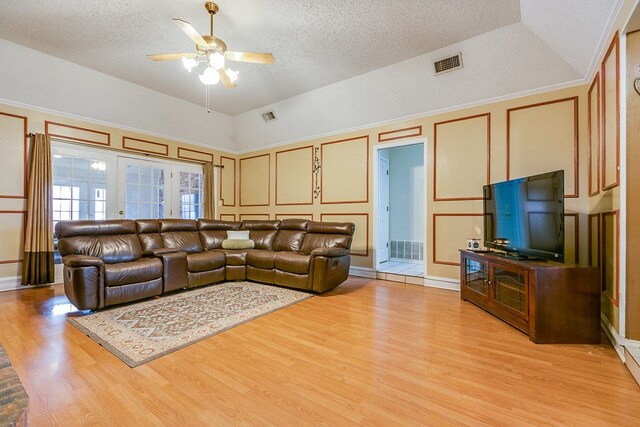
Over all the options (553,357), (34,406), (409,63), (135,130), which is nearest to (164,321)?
(34,406)

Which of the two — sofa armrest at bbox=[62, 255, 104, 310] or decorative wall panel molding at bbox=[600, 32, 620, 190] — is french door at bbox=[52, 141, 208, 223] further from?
decorative wall panel molding at bbox=[600, 32, 620, 190]

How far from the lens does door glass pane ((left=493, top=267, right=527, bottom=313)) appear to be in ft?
8.24

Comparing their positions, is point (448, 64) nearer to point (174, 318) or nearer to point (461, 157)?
point (461, 157)

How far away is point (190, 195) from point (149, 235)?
77.0 inches

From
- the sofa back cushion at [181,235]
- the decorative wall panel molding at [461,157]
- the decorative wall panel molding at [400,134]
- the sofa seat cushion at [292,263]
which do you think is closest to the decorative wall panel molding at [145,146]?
the sofa back cushion at [181,235]

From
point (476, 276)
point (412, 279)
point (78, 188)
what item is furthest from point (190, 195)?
point (476, 276)

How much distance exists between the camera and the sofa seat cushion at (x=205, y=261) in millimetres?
3922

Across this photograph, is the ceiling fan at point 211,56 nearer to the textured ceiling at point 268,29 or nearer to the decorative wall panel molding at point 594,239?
the textured ceiling at point 268,29

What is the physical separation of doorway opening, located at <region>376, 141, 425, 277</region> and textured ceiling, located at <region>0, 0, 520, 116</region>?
91.5 inches

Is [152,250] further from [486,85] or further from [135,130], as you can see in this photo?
[486,85]

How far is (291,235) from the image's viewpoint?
483 cm

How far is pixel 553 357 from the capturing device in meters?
2.10

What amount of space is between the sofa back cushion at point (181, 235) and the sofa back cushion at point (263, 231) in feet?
2.75

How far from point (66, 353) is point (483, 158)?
4818 millimetres
